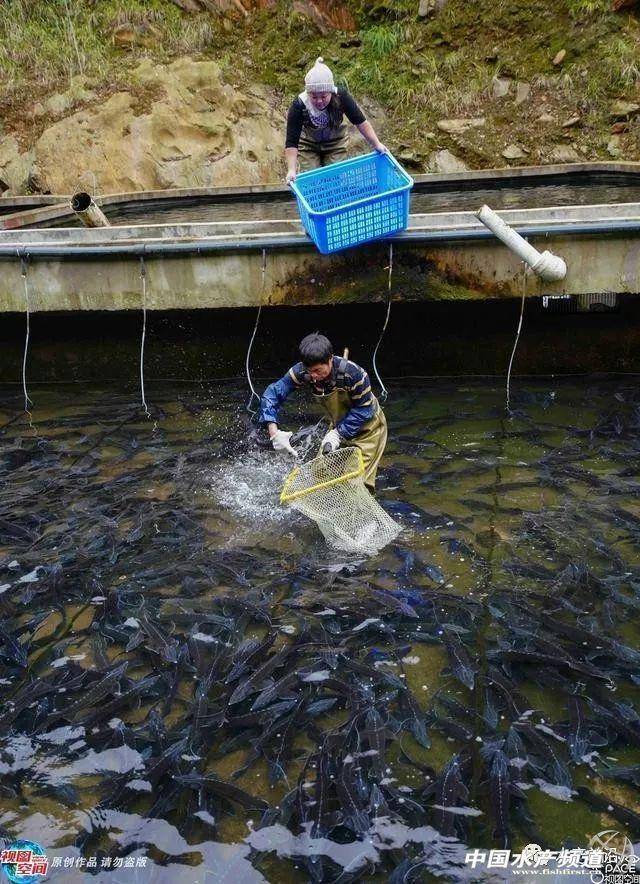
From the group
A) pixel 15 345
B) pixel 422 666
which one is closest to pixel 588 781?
pixel 422 666

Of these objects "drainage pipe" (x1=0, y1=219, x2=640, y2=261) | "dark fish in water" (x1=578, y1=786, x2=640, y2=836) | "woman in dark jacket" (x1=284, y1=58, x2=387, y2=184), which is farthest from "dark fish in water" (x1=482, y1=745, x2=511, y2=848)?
"woman in dark jacket" (x1=284, y1=58, x2=387, y2=184)

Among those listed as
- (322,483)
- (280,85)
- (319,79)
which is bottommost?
(322,483)

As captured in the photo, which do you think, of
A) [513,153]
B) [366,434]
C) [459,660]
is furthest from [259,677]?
[513,153]

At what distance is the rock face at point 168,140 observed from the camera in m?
12.3

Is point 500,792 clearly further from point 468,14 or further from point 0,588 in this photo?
point 468,14

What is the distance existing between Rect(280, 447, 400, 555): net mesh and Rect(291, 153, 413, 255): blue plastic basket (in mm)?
2065

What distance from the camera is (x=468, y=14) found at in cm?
1373

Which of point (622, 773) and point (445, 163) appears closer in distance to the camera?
point (622, 773)

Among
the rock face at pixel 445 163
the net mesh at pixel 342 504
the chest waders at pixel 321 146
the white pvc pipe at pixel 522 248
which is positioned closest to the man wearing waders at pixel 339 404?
the net mesh at pixel 342 504

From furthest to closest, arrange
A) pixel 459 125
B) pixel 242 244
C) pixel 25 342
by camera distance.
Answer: pixel 459 125 → pixel 25 342 → pixel 242 244

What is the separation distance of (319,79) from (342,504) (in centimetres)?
367

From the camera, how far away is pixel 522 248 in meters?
5.93

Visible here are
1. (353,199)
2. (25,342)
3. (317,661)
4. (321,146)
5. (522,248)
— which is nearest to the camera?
(317,661)

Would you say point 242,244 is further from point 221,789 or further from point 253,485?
point 221,789
